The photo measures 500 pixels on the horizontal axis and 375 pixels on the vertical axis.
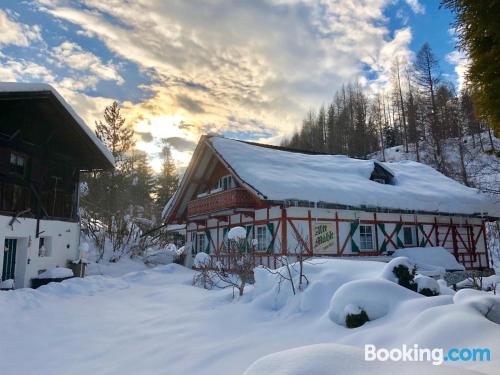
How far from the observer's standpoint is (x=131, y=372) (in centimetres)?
537

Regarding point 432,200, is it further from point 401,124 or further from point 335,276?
point 401,124

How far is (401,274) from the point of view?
24.5 feet

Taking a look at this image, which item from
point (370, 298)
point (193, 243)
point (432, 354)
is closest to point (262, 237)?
point (193, 243)

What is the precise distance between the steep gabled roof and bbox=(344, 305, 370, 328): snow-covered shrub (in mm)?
9309

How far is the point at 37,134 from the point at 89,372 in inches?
521

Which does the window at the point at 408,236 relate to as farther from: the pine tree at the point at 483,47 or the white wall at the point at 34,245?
the white wall at the point at 34,245

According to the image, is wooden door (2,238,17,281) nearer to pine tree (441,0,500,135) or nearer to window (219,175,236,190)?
window (219,175,236,190)

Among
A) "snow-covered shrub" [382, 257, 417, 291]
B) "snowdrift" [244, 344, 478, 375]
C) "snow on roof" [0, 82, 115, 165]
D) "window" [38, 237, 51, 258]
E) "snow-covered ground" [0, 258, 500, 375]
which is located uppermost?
"snow on roof" [0, 82, 115, 165]

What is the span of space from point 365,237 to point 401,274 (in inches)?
436

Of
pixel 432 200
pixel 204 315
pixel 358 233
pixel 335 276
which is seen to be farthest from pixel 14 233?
pixel 432 200

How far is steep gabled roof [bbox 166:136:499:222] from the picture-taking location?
1620cm

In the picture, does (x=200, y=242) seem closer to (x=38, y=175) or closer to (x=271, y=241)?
(x=271, y=241)

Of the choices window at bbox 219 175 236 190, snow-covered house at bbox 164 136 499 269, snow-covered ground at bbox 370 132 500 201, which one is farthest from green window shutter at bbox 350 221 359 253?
snow-covered ground at bbox 370 132 500 201

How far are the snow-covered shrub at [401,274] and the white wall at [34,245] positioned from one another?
12.6m
